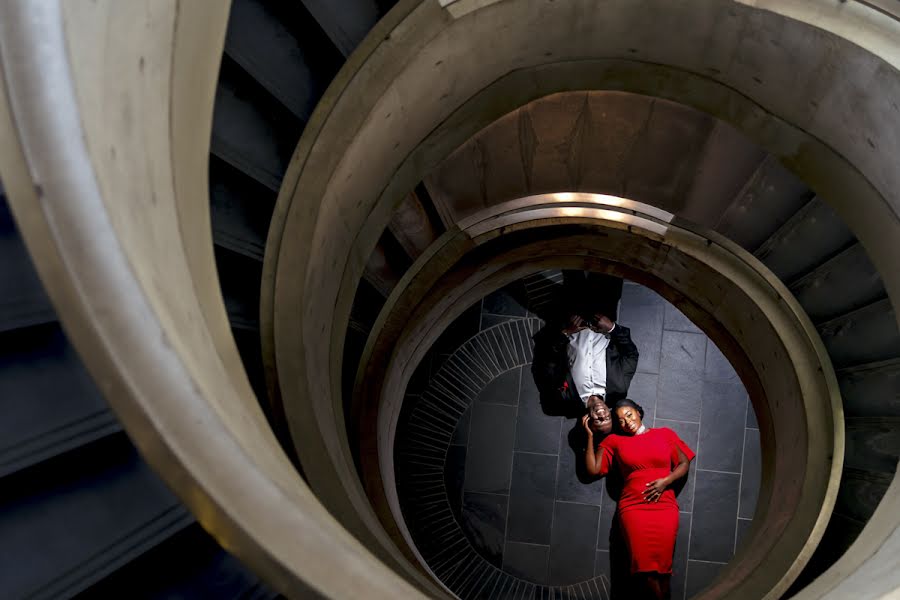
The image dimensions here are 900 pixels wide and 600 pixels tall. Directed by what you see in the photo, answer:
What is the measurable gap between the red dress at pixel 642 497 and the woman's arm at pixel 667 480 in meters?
0.03

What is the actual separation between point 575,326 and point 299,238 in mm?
3868

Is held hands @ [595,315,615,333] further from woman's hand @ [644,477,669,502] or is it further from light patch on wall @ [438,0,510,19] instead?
light patch on wall @ [438,0,510,19]

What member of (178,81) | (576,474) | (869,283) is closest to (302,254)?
(178,81)

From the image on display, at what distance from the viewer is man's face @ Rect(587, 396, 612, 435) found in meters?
6.20

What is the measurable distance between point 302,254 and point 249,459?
1.51m

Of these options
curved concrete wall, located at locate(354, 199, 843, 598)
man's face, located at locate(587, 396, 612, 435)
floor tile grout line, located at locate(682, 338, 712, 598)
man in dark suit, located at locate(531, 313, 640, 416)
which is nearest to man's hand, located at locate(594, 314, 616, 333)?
man in dark suit, located at locate(531, 313, 640, 416)

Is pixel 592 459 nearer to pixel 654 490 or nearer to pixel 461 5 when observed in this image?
pixel 654 490

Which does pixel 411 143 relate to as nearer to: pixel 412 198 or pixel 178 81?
pixel 412 198

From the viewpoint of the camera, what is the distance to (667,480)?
602 centimetres

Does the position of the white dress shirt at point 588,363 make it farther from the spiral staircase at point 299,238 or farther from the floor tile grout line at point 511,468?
the spiral staircase at point 299,238

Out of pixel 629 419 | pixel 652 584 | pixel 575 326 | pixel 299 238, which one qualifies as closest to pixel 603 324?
pixel 575 326

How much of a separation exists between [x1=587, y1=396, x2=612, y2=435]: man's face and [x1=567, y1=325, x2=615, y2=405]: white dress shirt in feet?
0.32

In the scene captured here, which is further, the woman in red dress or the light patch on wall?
the woman in red dress

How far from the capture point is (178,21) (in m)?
2.00
